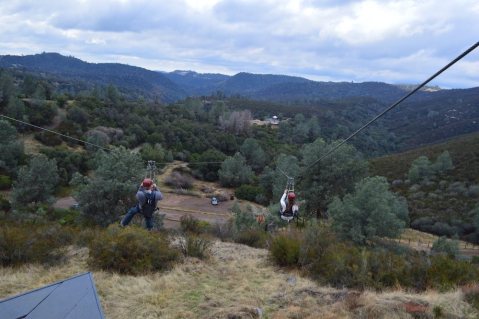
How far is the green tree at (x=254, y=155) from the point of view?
61.5 metres

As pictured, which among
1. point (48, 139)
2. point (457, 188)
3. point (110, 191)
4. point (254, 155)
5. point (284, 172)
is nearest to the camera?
point (110, 191)

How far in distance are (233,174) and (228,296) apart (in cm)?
4229

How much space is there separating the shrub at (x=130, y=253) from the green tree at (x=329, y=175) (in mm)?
21209

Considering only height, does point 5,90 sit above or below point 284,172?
above

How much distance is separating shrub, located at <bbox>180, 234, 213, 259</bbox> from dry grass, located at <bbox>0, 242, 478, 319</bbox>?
23.8 inches

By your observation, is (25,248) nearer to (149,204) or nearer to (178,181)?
(149,204)

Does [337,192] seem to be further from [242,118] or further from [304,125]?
[304,125]

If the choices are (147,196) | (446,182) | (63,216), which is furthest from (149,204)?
(446,182)

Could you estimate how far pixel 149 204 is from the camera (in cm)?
1038

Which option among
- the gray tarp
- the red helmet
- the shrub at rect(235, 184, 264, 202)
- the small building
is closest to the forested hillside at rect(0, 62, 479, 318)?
the shrub at rect(235, 184, 264, 202)

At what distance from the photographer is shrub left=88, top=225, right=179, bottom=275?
9.14m

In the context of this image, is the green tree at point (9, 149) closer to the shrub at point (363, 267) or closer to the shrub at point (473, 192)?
the shrub at point (363, 267)

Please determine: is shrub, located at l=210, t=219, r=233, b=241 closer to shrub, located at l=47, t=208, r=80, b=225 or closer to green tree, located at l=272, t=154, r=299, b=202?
shrub, located at l=47, t=208, r=80, b=225

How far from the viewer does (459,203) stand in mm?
40438
